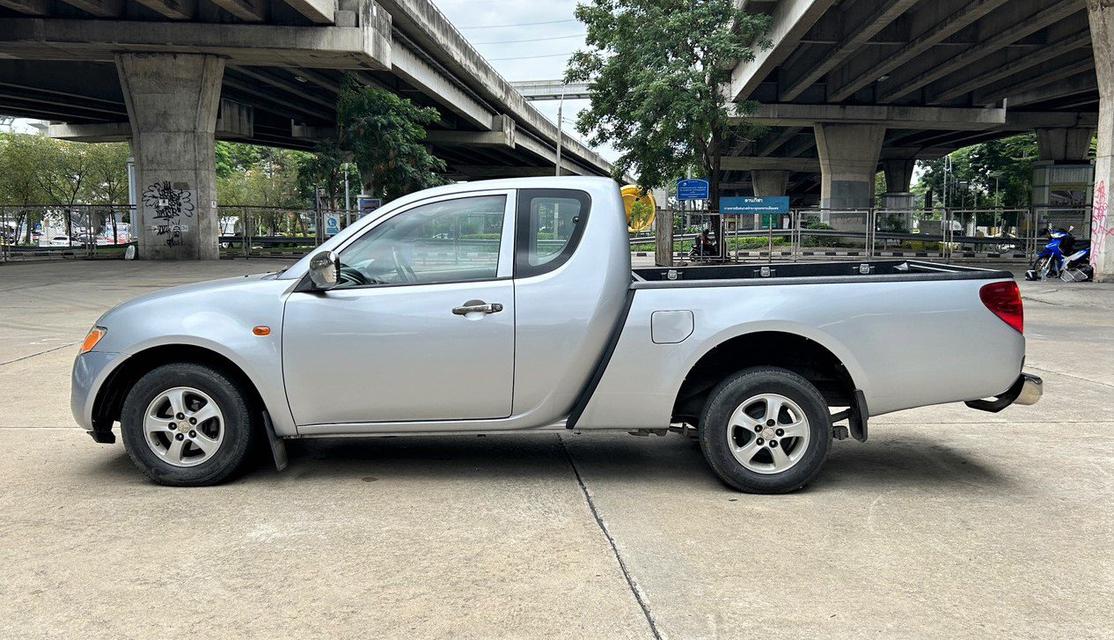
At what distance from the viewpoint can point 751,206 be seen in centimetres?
2961

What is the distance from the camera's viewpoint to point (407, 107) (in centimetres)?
3291

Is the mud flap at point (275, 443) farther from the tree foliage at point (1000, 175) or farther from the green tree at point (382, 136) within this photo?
the tree foliage at point (1000, 175)

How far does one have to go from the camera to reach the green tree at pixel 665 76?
2703 centimetres

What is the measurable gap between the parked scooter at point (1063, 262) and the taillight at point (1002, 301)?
1859cm

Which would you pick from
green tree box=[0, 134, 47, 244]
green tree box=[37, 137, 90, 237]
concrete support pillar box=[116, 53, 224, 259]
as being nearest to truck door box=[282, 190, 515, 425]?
concrete support pillar box=[116, 53, 224, 259]

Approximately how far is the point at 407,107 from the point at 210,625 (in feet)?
103

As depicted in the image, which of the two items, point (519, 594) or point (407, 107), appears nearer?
point (519, 594)

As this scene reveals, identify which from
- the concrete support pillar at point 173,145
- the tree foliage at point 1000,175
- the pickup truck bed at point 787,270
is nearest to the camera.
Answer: the pickup truck bed at point 787,270

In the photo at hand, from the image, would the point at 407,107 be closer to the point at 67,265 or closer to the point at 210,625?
the point at 67,265

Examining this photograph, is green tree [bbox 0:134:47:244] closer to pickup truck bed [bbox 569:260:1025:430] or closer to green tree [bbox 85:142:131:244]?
green tree [bbox 85:142:131:244]

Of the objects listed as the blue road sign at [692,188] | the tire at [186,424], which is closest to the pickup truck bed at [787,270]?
the tire at [186,424]

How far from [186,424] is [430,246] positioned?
5.55 ft

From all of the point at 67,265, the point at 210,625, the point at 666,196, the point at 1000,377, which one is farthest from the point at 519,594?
the point at 666,196

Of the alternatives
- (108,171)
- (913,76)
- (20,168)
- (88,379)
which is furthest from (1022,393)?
(108,171)
